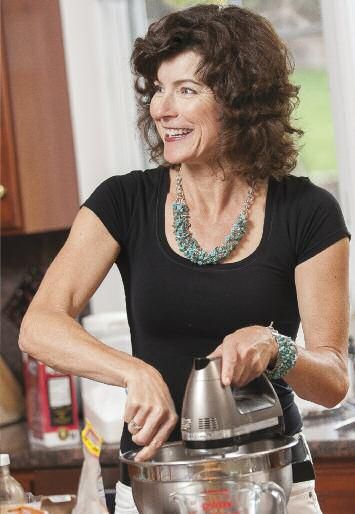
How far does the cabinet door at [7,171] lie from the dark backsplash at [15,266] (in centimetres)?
33

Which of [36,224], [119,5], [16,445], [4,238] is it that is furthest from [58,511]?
[119,5]

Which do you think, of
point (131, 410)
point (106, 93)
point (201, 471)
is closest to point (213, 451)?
point (201, 471)

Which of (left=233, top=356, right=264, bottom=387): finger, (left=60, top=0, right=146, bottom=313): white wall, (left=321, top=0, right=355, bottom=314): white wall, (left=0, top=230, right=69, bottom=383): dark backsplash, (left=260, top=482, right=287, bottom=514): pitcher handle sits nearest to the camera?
(left=260, top=482, right=287, bottom=514): pitcher handle

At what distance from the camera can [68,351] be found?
1.59 m

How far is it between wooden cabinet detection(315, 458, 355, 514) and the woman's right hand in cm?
105

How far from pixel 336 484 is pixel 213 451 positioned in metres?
1.15

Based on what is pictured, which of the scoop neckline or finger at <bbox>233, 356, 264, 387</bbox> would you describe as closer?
finger at <bbox>233, 356, 264, 387</bbox>

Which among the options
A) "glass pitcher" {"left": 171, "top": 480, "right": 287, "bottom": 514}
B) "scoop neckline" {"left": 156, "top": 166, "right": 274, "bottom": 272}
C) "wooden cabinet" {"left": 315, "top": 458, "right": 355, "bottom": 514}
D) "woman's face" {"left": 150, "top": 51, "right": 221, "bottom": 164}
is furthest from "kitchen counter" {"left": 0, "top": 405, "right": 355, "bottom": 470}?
"glass pitcher" {"left": 171, "top": 480, "right": 287, "bottom": 514}

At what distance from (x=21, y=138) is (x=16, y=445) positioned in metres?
0.87

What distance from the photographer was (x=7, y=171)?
2.92 metres

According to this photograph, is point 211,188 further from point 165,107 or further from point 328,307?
point 328,307

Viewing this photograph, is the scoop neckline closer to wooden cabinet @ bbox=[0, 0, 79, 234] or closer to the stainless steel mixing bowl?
the stainless steel mixing bowl

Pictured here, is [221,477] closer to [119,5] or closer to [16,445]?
[16,445]

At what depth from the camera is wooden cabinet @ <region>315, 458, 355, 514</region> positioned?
2352 mm
